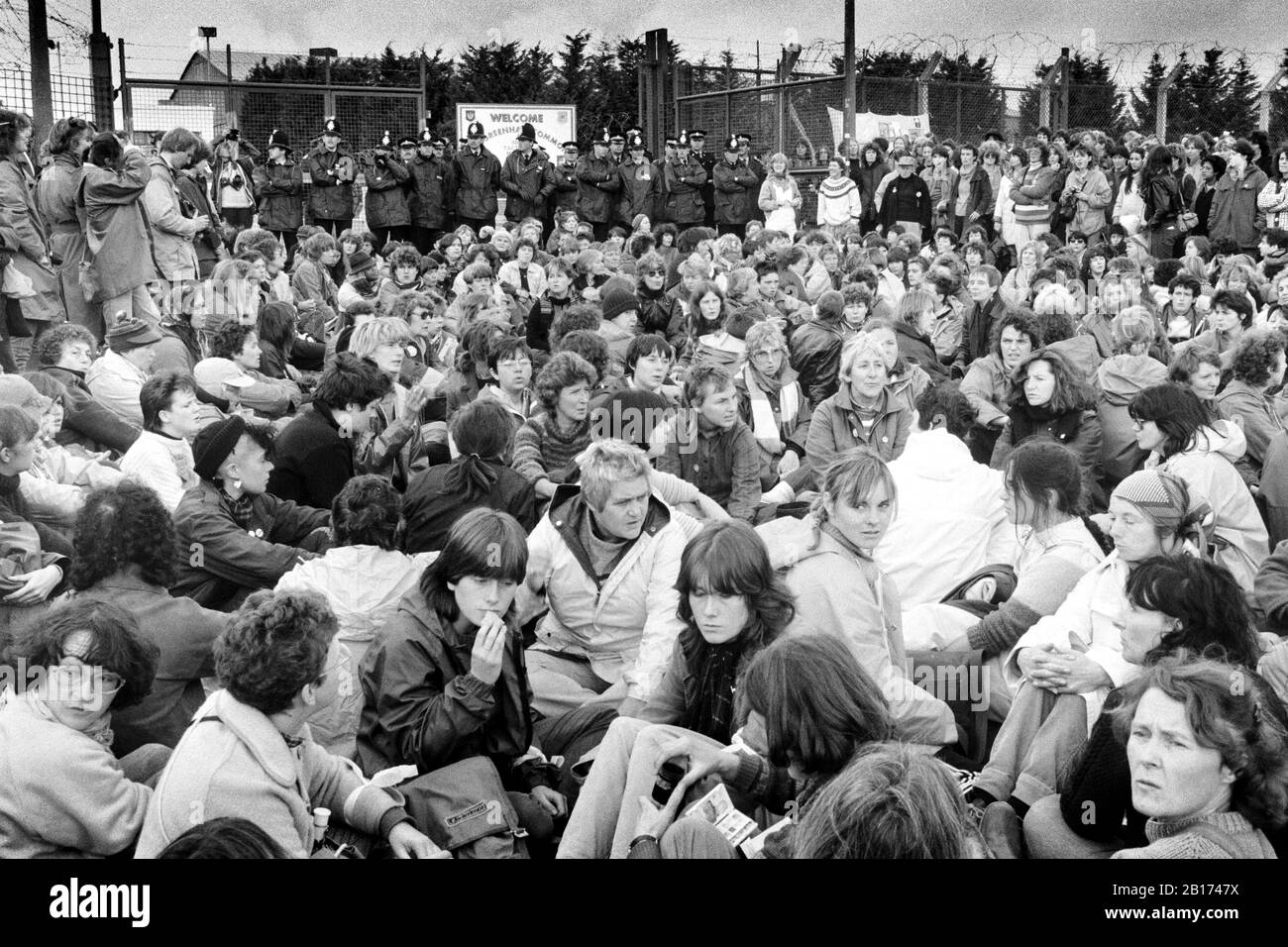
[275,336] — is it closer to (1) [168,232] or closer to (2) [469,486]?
(1) [168,232]

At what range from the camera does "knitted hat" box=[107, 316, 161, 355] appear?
289 inches

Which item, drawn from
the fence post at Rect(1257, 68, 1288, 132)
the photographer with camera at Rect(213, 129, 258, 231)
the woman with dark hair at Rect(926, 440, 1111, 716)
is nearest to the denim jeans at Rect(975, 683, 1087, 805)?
the woman with dark hair at Rect(926, 440, 1111, 716)

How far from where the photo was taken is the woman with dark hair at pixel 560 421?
5949mm

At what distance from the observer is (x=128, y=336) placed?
24.2ft

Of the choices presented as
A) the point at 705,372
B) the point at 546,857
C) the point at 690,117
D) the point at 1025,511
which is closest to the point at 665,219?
the point at 690,117

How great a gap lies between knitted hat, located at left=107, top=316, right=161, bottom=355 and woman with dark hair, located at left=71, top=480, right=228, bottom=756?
3793mm

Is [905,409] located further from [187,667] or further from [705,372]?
[187,667]

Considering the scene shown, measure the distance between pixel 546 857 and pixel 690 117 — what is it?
58.1ft

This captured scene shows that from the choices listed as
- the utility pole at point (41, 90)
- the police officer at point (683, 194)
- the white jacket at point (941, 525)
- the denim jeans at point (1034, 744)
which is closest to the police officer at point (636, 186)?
the police officer at point (683, 194)

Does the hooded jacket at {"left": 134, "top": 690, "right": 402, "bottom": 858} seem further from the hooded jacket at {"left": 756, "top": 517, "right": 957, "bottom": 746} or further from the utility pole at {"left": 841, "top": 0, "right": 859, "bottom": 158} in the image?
the utility pole at {"left": 841, "top": 0, "right": 859, "bottom": 158}

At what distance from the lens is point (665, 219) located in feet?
55.6

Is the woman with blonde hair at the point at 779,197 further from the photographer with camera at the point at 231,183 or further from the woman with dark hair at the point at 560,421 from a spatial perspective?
the woman with dark hair at the point at 560,421

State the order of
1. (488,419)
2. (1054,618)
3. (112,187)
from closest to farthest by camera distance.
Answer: (1054,618) → (488,419) → (112,187)

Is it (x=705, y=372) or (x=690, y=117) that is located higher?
(x=690, y=117)
